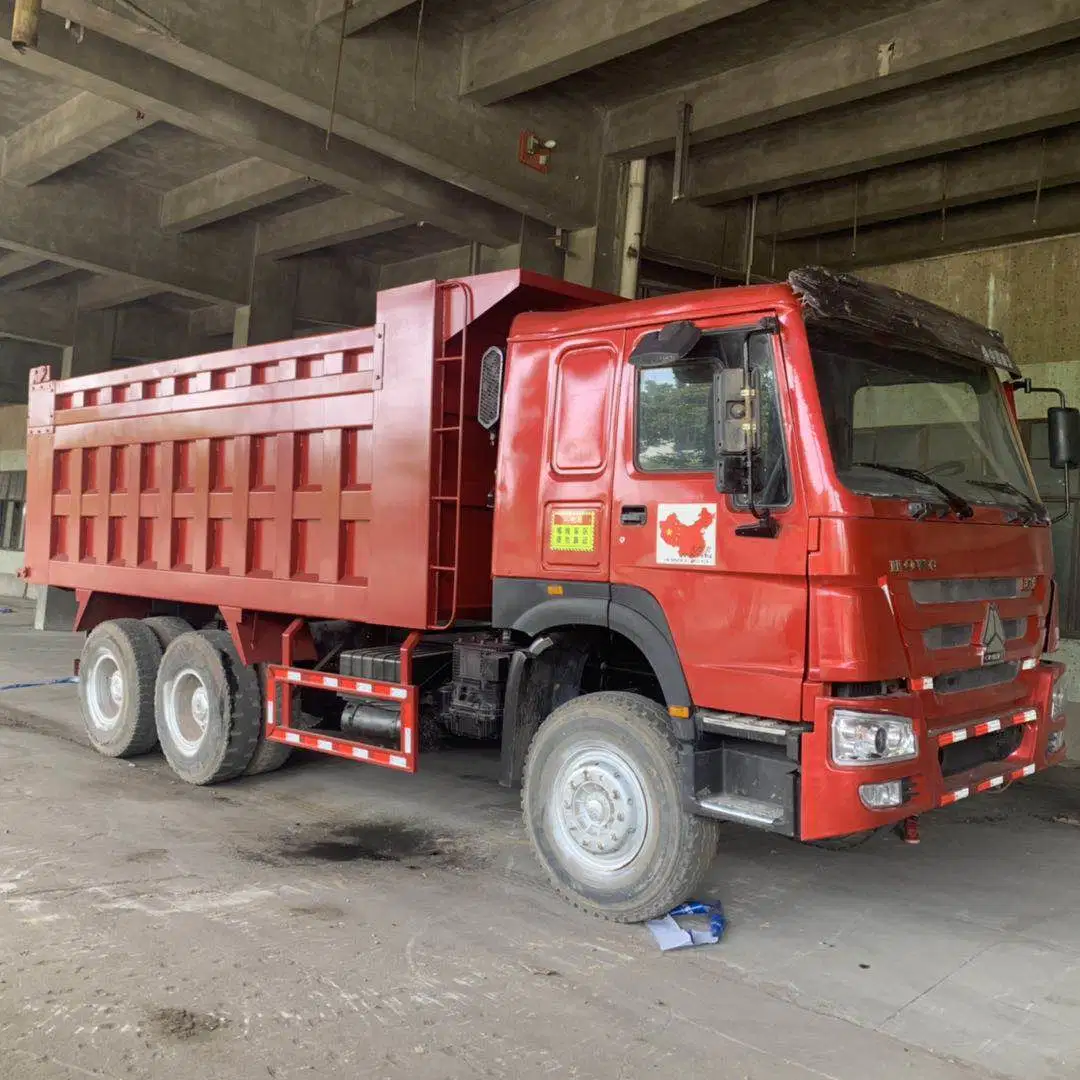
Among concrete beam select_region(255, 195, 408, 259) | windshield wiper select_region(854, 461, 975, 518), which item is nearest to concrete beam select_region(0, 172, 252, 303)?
concrete beam select_region(255, 195, 408, 259)

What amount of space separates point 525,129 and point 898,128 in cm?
353

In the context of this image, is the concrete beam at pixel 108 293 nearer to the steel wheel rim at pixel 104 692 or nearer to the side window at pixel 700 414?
the steel wheel rim at pixel 104 692

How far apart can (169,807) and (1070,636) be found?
8.80 meters

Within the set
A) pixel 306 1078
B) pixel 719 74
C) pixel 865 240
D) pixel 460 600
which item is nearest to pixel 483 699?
pixel 460 600

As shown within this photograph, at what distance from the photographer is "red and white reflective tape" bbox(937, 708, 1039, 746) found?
4.20m

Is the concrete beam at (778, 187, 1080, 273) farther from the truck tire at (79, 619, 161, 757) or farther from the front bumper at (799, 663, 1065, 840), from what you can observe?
the truck tire at (79, 619, 161, 757)

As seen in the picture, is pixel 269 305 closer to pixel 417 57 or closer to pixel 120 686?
pixel 417 57

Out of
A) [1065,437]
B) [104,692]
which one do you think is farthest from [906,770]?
[104,692]

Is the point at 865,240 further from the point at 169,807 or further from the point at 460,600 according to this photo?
the point at 169,807

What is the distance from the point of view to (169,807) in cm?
629

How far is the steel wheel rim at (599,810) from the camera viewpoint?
4.46 metres

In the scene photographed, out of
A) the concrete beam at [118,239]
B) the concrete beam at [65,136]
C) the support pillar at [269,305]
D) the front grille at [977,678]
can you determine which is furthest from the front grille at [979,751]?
the concrete beam at [118,239]

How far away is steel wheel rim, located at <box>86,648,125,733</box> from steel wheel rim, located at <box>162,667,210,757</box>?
73cm

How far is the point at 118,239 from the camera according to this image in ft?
42.2
